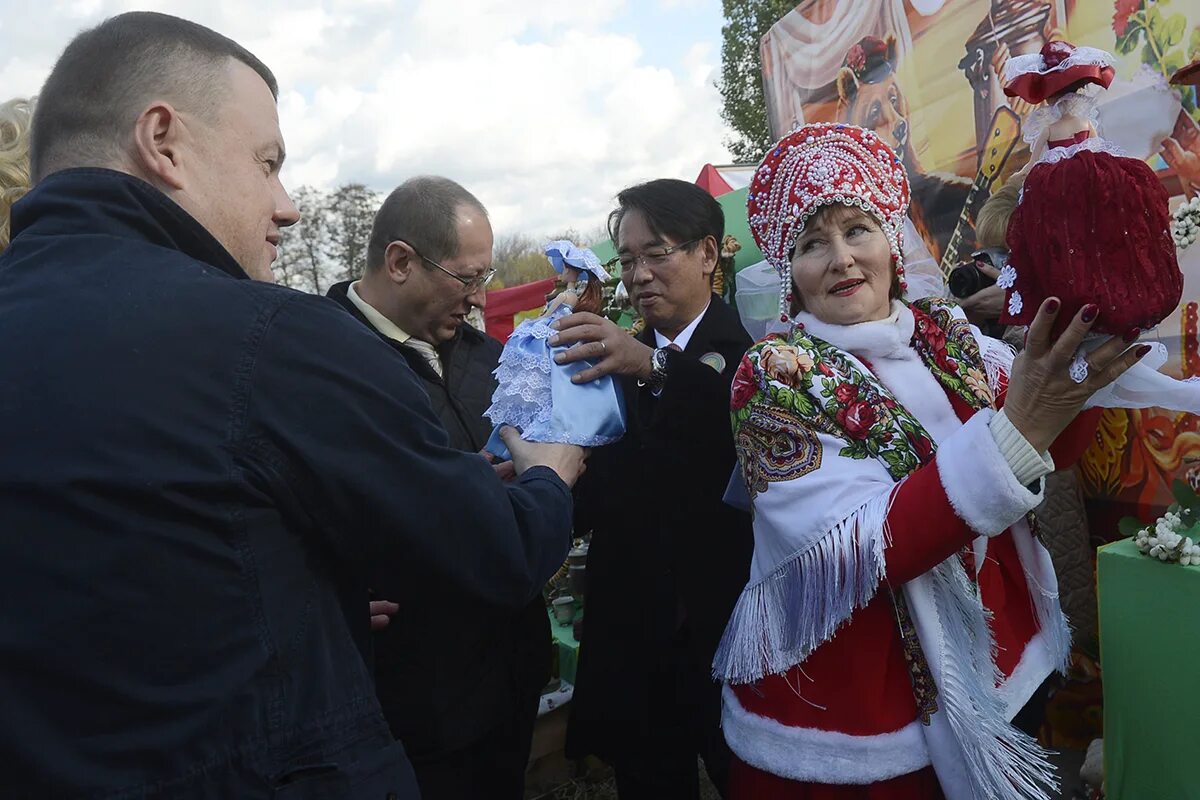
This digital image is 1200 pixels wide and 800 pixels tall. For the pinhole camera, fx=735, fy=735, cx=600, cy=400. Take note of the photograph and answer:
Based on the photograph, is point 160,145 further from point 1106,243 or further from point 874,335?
point 1106,243

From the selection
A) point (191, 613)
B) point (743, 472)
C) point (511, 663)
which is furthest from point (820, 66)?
point (191, 613)

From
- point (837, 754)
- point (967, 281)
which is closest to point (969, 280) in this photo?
point (967, 281)

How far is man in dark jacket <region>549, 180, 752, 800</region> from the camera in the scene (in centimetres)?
212

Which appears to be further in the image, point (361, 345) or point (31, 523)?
point (361, 345)

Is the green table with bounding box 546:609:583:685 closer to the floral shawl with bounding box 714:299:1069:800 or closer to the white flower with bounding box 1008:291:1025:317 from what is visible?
the floral shawl with bounding box 714:299:1069:800

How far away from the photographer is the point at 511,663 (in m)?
2.10

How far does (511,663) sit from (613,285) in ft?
6.52

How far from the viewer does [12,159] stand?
1689 mm

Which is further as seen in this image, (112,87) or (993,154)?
(993,154)

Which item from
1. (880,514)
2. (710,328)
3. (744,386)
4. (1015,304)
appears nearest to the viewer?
(1015,304)

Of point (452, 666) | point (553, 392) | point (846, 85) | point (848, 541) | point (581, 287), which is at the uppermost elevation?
point (846, 85)

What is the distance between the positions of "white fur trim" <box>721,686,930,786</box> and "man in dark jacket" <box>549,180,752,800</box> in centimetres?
56

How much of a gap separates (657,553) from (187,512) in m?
1.48

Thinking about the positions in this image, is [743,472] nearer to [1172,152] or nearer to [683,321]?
[683,321]
